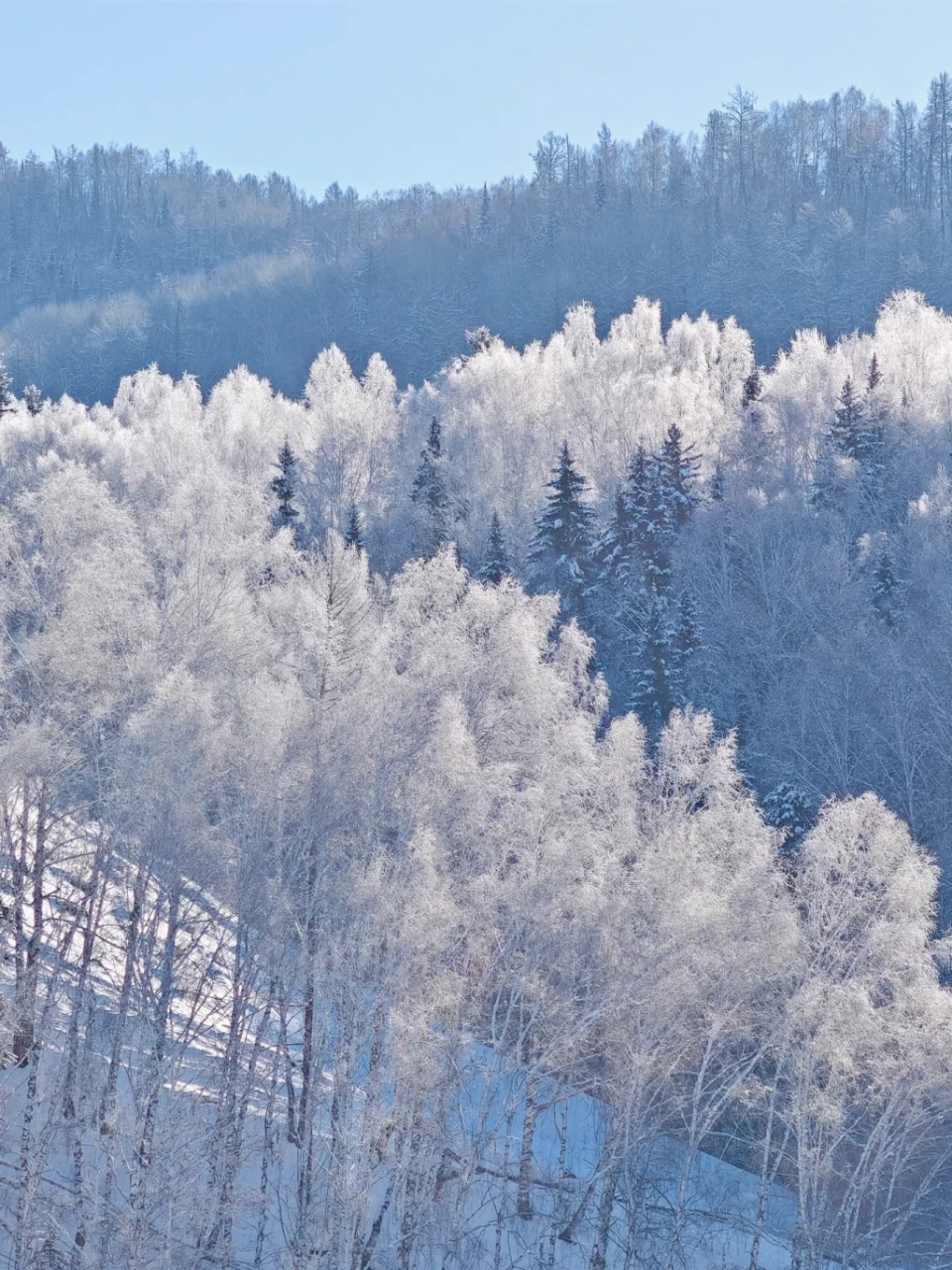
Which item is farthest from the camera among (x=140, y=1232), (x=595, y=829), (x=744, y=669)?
(x=744, y=669)

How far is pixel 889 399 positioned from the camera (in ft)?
139

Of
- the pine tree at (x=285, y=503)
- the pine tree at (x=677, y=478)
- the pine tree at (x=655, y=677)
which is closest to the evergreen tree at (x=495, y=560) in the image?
the pine tree at (x=655, y=677)

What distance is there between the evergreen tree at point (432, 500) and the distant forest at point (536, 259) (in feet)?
99.7

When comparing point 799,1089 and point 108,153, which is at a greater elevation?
point 108,153

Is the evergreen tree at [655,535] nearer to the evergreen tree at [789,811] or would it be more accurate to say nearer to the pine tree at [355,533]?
the pine tree at [355,533]

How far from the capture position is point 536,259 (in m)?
83.4

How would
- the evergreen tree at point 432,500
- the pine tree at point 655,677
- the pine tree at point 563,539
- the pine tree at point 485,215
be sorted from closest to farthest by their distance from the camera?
the pine tree at point 655,677 < the pine tree at point 563,539 < the evergreen tree at point 432,500 < the pine tree at point 485,215

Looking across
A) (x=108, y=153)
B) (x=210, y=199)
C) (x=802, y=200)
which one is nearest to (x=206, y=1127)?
(x=802, y=200)

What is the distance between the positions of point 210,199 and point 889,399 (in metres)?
90.4

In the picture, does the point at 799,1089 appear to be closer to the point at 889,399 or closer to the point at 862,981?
the point at 862,981

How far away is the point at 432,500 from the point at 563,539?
6783mm

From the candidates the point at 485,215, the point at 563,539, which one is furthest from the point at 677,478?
the point at 485,215

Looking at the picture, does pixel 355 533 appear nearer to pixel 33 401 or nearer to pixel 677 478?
pixel 677 478

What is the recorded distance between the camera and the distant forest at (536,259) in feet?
235
